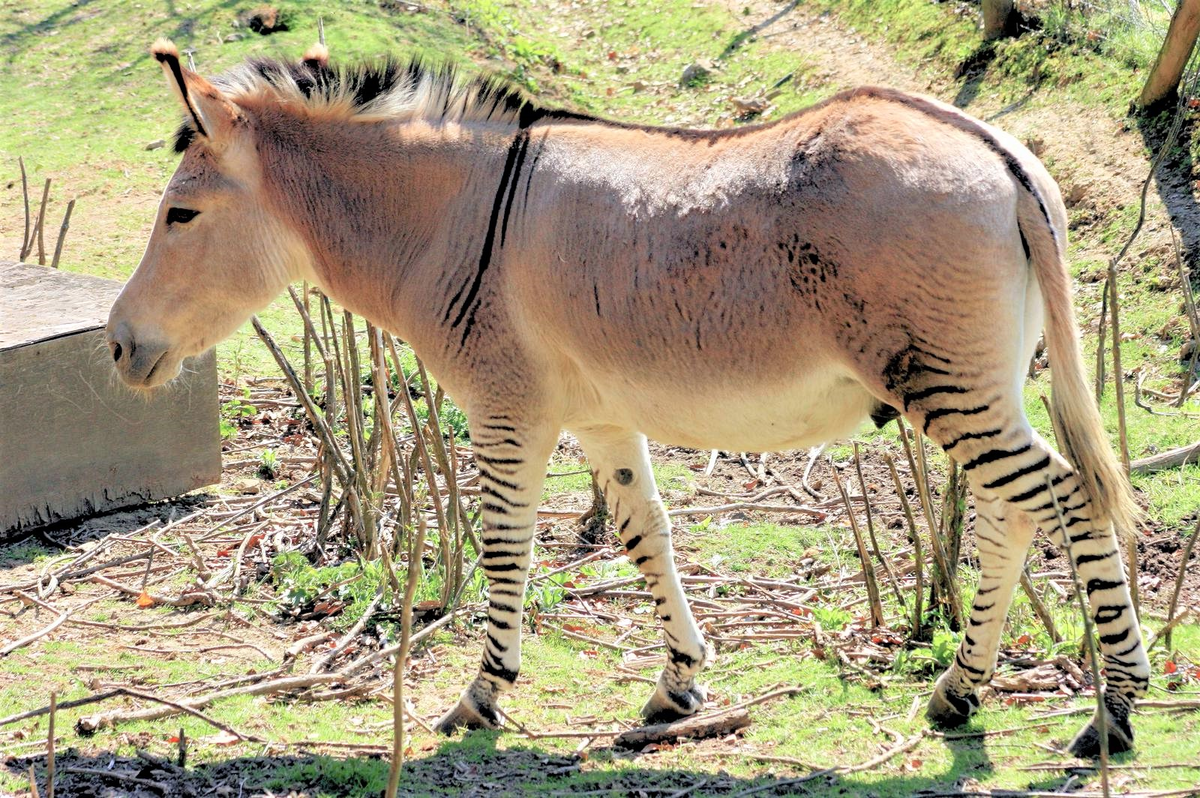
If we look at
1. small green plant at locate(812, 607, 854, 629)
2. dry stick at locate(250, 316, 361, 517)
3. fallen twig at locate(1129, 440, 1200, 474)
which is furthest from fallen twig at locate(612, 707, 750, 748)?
fallen twig at locate(1129, 440, 1200, 474)

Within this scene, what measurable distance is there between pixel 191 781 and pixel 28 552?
3.74 metres

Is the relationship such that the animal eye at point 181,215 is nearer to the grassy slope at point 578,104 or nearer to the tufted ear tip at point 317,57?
the tufted ear tip at point 317,57

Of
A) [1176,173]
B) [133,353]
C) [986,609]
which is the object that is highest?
[1176,173]

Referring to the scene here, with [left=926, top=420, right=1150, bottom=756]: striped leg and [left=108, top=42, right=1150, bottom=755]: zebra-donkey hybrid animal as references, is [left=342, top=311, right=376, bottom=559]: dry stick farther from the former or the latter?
[left=926, top=420, right=1150, bottom=756]: striped leg

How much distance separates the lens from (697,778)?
5398 millimetres

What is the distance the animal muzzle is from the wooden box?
1516 mm

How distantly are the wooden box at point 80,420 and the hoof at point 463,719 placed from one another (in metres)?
3.45

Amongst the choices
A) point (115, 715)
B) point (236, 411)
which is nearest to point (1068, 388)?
point (115, 715)

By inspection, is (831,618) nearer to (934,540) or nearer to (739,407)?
(934,540)

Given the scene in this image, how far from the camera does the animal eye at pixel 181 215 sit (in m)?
6.06

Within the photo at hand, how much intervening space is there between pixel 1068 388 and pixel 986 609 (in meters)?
1.23

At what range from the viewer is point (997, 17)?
15984mm

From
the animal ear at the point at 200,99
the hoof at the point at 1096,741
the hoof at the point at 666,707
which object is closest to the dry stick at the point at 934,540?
the hoof at the point at 1096,741

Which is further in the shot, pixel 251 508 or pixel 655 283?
pixel 251 508
